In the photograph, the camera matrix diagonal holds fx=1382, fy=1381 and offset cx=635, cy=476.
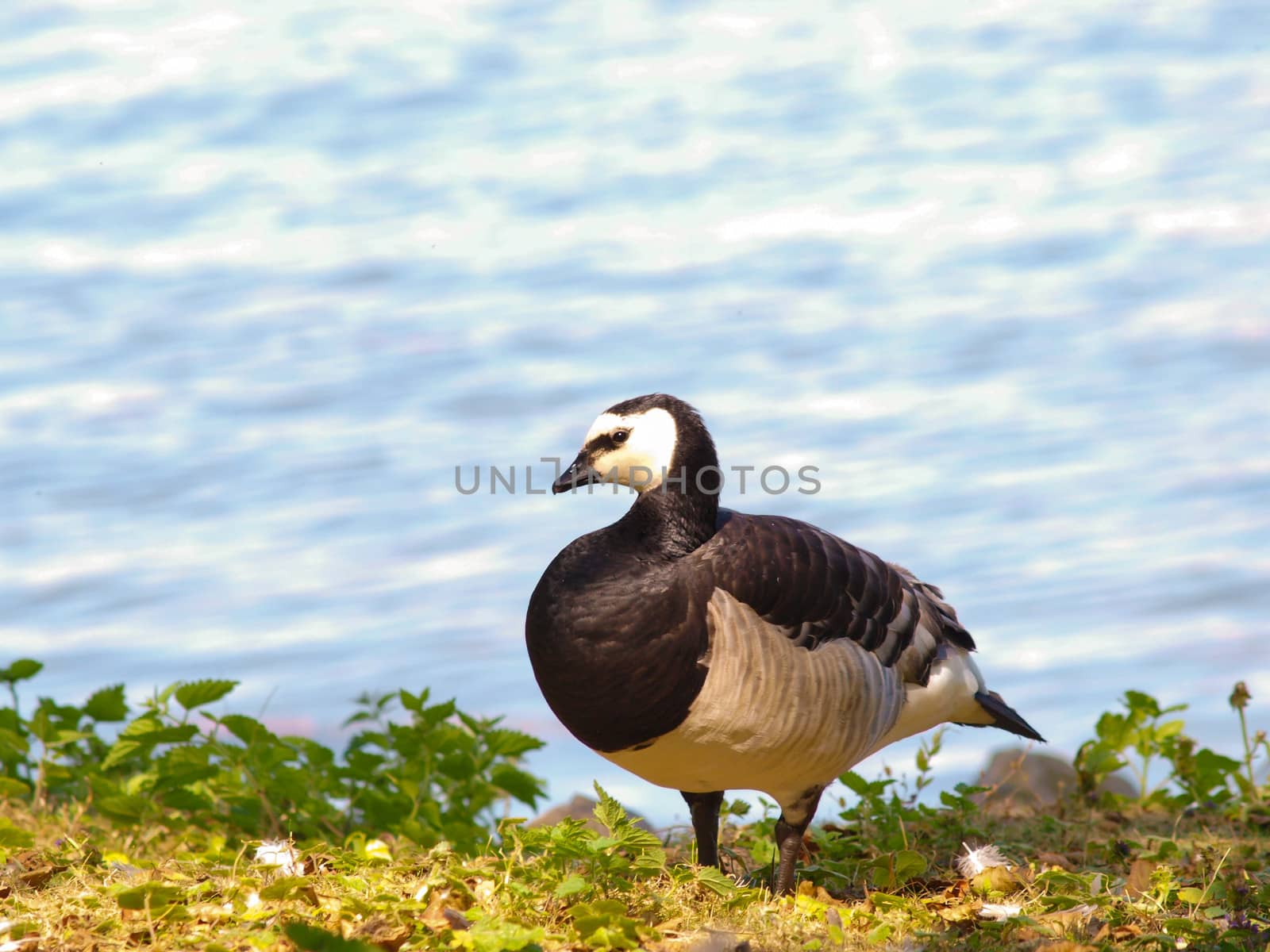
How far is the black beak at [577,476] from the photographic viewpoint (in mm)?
5266

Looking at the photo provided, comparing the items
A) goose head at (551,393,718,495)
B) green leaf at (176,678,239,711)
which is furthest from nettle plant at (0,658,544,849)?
goose head at (551,393,718,495)

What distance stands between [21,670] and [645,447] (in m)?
3.44

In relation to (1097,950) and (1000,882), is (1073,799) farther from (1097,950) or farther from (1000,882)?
(1097,950)

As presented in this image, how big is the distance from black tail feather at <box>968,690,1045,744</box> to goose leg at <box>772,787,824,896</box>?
3.28 feet

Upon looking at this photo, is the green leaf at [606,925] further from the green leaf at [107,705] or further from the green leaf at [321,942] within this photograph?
the green leaf at [107,705]

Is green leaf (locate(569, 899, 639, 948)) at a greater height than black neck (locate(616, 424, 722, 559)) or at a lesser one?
lesser

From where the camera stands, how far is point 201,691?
6055 mm

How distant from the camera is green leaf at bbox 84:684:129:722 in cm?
658

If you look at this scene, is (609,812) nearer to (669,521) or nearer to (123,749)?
(669,521)

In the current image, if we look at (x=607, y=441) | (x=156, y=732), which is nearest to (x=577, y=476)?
(x=607, y=441)

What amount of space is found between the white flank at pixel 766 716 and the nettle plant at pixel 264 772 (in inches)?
55.2

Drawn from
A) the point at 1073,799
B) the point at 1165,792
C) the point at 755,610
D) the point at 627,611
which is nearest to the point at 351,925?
the point at 627,611

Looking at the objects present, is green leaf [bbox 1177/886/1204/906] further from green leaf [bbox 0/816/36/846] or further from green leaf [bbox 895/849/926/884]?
green leaf [bbox 0/816/36/846]

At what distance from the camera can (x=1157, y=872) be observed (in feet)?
16.1
